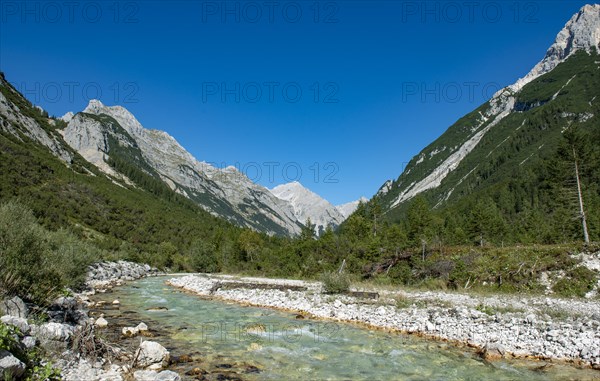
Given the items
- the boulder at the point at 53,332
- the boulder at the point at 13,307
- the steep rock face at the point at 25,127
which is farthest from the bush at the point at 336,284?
the steep rock face at the point at 25,127

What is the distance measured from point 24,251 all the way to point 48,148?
484 feet

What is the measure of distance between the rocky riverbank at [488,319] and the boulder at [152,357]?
1120 cm

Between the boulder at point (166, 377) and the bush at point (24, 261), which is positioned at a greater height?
the bush at point (24, 261)

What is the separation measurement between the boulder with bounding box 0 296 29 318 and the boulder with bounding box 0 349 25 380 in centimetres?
351

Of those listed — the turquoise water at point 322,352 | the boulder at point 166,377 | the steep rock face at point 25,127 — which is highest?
the steep rock face at point 25,127

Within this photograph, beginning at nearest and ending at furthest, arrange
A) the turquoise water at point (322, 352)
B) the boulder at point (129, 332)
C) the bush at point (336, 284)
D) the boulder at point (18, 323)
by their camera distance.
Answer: the boulder at point (18, 323), the turquoise water at point (322, 352), the boulder at point (129, 332), the bush at point (336, 284)

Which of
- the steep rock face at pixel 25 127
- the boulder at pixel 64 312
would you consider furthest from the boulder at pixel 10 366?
the steep rock face at pixel 25 127

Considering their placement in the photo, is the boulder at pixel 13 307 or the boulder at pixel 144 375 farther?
the boulder at pixel 13 307

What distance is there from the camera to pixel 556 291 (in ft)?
82.5

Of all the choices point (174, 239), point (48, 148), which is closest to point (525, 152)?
point (174, 239)

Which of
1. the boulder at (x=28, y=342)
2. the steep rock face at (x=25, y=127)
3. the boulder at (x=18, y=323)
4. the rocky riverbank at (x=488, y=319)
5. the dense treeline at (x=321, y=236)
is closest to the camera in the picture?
the boulder at (x=28, y=342)

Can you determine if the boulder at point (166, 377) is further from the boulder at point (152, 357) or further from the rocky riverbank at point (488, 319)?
the rocky riverbank at point (488, 319)

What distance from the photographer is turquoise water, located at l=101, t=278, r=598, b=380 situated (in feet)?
39.2

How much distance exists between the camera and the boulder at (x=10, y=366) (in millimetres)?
7242
